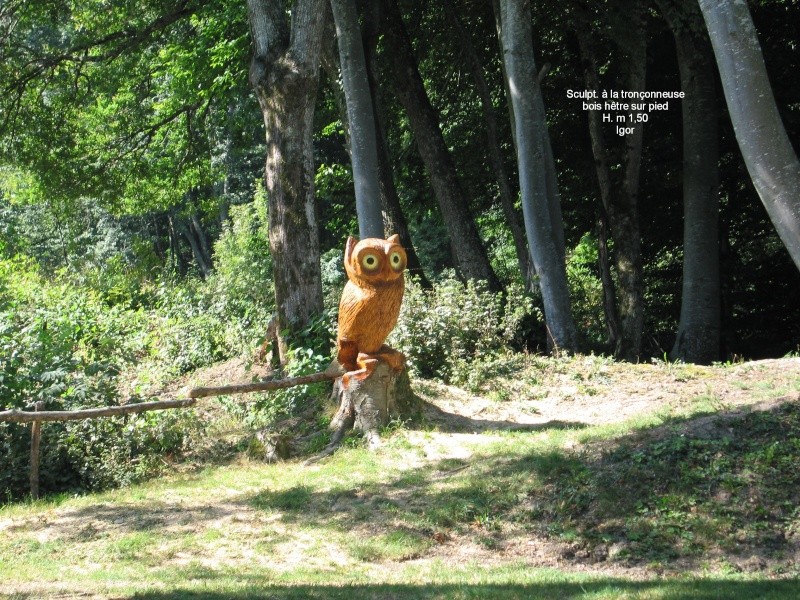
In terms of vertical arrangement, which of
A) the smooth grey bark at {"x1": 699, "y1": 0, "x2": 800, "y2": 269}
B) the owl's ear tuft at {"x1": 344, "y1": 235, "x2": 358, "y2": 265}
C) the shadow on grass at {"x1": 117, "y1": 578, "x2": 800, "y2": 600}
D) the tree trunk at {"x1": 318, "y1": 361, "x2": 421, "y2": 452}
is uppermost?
the smooth grey bark at {"x1": 699, "y1": 0, "x2": 800, "y2": 269}

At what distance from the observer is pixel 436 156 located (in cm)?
1866

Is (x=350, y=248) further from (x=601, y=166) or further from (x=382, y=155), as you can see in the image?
(x=382, y=155)

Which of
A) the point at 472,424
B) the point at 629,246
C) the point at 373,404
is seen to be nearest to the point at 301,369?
the point at 373,404

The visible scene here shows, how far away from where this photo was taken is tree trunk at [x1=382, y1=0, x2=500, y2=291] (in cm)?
1839

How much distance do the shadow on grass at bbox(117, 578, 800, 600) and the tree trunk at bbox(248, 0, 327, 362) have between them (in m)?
7.85

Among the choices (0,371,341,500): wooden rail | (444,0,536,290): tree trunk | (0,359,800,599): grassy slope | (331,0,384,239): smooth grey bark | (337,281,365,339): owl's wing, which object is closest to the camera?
(0,359,800,599): grassy slope

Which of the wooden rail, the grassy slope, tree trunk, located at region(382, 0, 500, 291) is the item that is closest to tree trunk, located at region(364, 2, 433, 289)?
tree trunk, located at region(382, 0, 500, 291)

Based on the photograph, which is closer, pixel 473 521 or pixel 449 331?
pixel 473 521

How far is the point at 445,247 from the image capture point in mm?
35375

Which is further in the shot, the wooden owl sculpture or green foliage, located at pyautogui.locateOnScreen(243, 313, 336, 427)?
green foliage, located at pyautogui.locateOnScreen(243, 313, 336, 427)

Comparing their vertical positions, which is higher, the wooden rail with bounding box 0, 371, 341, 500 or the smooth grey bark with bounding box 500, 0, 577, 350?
the smooth grey bark with bounding box 500, 0, 577, 350

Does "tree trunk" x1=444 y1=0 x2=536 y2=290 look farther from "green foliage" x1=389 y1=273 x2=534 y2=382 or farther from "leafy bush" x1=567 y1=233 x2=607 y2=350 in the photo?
"green foliage" x1=389 y1=273 x2=534 y2=382

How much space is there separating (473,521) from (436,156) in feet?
38.0

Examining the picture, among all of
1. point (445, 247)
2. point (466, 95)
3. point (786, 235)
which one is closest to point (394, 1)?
point (466, 95)
